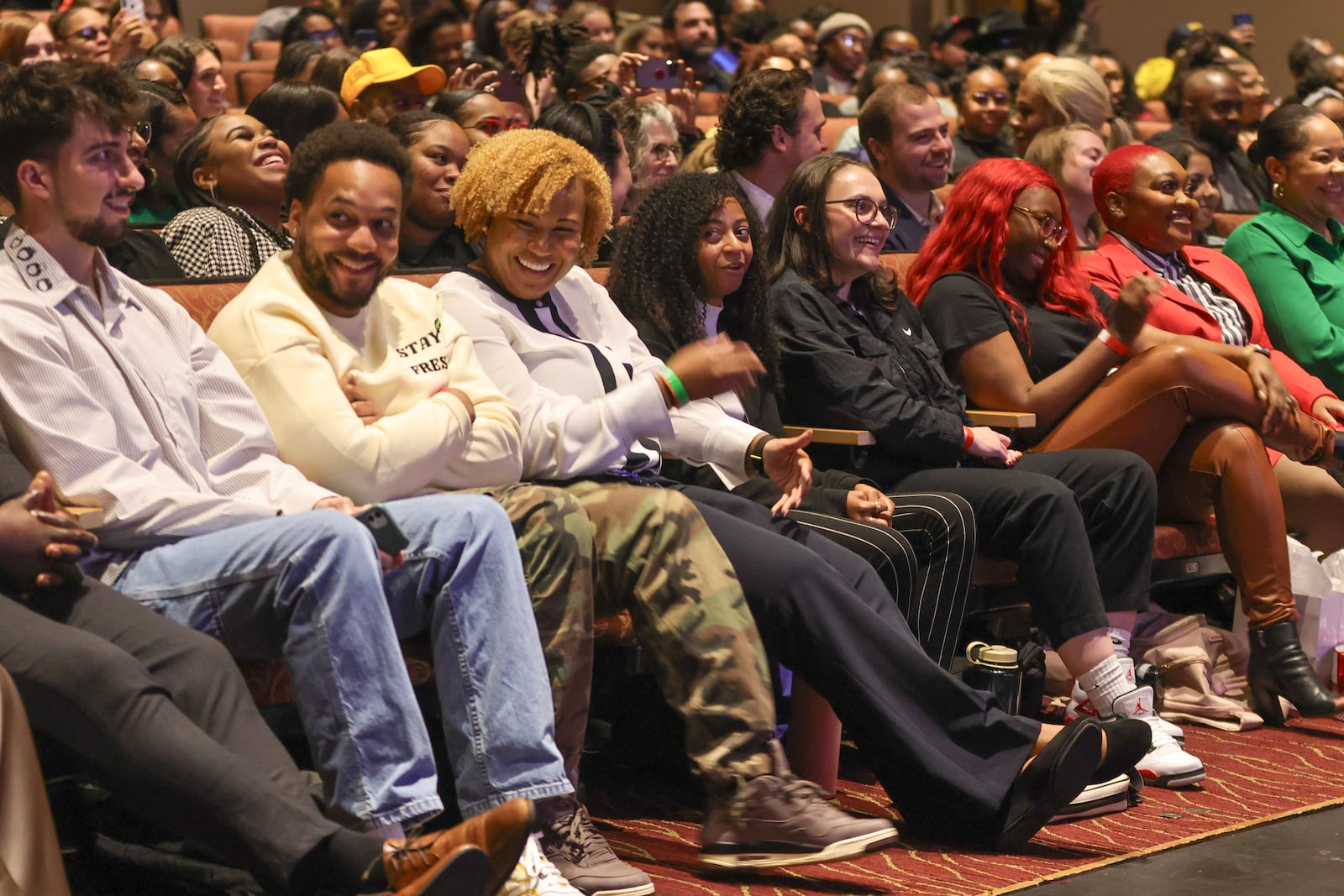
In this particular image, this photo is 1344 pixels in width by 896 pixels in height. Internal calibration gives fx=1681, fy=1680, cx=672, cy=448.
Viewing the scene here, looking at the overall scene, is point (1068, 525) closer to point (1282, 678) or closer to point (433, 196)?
point (1282, 678)

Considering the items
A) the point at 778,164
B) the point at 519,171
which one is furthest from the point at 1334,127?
the point at 519,171

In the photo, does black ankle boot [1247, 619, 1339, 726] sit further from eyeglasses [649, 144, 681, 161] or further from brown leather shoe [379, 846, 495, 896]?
brown leather shoe [379, 846, 495, 896]

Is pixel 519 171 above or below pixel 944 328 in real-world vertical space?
above

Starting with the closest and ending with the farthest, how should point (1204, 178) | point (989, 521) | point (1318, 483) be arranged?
point (989, 521) → point (1318, 483) → point (1204, 178)

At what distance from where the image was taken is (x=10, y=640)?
1.84 metres

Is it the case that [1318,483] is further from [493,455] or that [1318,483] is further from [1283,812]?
[493,455]

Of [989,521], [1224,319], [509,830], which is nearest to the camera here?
[509,830]

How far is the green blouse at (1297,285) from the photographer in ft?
12.8

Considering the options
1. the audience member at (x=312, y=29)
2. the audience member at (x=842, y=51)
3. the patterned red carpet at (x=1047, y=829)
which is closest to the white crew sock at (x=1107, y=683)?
the patterned red carpet at (x=1047, y=829)

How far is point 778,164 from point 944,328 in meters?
0.82

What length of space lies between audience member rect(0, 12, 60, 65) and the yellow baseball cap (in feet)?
2.74

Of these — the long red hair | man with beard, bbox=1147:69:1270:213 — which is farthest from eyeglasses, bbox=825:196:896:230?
man with beard, bbox=1147:69:1270:213

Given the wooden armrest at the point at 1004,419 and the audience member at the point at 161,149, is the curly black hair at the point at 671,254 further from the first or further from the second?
the audience member at the point at 161,149

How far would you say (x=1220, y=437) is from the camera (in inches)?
129
